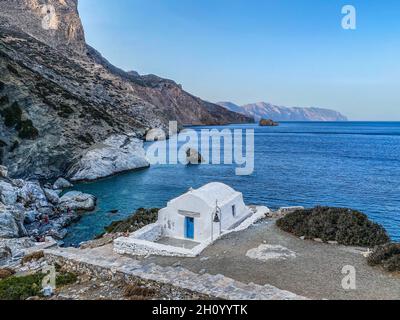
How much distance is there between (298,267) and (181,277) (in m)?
4.77

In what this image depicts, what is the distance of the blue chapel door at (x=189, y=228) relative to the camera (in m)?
19.5

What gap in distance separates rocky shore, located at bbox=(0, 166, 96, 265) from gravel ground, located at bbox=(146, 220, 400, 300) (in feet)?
33.8

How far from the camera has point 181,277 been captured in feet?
42.1

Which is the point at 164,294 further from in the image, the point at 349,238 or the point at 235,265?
the point at 349,238

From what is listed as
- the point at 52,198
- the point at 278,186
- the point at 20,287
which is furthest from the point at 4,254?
the point at 278,186

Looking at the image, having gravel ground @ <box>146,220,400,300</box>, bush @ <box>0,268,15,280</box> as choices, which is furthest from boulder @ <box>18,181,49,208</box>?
gravel ground @ <box>146,220,400,300</box>

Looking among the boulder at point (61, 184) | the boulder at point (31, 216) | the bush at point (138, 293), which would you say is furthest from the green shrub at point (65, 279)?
the boulder at point (61, 184)

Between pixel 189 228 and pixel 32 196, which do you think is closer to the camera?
pixel 189 228

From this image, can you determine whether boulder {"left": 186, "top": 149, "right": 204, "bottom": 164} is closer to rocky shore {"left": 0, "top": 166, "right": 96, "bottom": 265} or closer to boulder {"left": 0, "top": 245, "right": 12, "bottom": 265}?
rocky shore {"left": 0, "top": 166, "right": 96, "bottom": 265}

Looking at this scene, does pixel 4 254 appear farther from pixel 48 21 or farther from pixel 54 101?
pixel 48 21

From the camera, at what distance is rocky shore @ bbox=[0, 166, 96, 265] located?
882 inches

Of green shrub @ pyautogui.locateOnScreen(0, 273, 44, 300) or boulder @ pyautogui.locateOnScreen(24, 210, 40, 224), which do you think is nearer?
green shrub @ pyautogui.locateOnScreen(0, 273, 44, 300)
